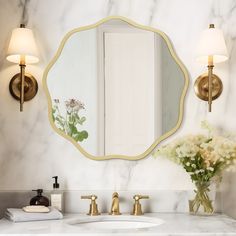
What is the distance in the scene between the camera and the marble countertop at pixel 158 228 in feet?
6.30

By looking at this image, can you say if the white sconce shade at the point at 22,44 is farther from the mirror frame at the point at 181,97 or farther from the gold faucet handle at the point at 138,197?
the gold faucet handle at the point at 138,197

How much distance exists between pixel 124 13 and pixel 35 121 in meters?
0.72

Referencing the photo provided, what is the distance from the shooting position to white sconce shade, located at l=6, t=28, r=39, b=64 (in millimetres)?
2438

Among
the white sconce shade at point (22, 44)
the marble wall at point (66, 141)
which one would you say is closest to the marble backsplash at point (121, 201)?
the marble wall at point (66, 141)

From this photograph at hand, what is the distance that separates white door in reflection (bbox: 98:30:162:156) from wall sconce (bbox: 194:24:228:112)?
223 millimetres

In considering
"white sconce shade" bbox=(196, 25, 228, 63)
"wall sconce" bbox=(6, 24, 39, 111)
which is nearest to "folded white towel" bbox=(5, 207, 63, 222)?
"wall sconce" bbox=(6, 24, 39, 111)

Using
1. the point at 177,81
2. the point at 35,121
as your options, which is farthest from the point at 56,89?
the point at 177,81

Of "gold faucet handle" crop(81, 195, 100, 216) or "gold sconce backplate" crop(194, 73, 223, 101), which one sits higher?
"gold sconce backplate" crop(194, 73, 223, 101)

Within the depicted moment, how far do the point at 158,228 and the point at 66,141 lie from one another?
751mm

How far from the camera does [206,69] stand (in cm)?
259

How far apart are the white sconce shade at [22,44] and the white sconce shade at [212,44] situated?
0.83m

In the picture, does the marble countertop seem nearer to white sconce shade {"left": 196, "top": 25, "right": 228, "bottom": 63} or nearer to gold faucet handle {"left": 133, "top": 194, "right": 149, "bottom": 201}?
gold faucet handle {"left": 133, "top": 194, "right": 149, "bottom": 201}

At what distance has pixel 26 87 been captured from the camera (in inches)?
99.6

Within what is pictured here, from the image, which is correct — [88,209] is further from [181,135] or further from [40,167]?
[181,135]
